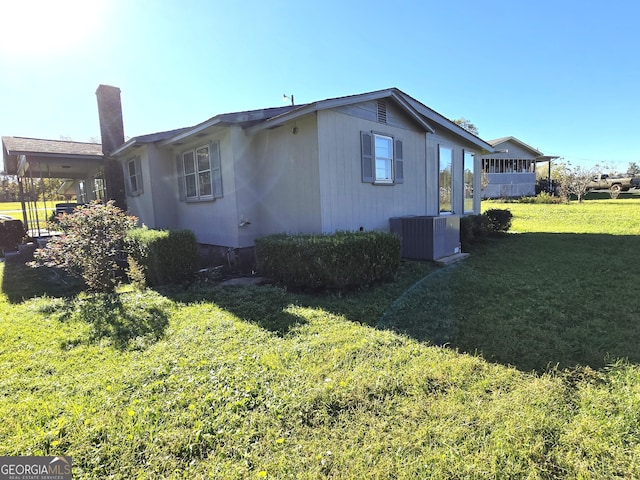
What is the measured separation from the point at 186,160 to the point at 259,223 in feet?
10.0

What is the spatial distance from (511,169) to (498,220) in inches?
954

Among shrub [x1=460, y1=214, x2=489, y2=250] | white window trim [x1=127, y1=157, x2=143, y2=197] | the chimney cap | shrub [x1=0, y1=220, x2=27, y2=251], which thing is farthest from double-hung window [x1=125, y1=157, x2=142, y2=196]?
shrub [x1=460, y1=214, x2=489, y2=250]

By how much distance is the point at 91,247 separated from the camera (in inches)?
245

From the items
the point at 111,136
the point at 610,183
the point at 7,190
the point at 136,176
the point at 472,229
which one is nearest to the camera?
the point at 472,229

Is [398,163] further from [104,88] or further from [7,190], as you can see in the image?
[7,190]

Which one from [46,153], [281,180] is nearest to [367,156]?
[281,180]

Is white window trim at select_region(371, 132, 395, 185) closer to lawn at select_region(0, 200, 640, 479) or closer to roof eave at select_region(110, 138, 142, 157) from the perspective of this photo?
lawn at select_region(0, 200, 640, 479)

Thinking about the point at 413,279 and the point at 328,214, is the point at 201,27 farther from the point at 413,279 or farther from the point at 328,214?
the point at 413,279

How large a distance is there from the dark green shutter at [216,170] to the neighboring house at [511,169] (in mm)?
26456

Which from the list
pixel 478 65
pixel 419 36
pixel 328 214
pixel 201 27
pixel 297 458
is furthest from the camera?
pixel 478 65

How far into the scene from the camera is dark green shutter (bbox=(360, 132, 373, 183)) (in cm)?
→ 771

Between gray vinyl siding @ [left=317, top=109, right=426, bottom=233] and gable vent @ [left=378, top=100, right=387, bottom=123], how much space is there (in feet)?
0.46

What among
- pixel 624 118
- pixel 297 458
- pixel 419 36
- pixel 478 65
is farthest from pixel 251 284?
pixel 624 118

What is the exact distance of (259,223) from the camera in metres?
8.27
